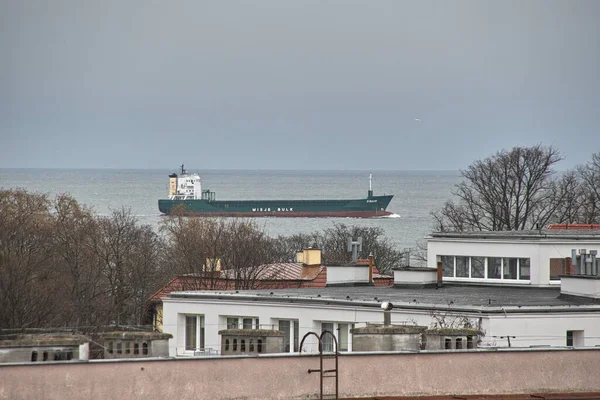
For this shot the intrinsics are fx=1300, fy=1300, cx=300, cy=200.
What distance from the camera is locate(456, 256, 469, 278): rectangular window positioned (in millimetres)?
34819

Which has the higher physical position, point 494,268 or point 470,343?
point 494,268

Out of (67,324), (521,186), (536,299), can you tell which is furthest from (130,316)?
(521,186)

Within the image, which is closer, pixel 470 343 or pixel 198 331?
pixel 470 343

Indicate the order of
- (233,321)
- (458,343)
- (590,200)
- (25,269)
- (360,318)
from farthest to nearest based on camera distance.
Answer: (590,200) < (25,269) < (233,321) < (360,318) < (458,343)

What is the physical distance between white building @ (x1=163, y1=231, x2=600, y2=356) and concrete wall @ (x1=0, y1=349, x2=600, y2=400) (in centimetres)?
417

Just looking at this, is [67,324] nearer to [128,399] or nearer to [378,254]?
[128,399]

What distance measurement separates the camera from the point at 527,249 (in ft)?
112

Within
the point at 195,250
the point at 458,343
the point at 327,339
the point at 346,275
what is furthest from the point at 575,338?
the point at 195,250

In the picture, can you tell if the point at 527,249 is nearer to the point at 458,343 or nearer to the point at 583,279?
the point at 583,279

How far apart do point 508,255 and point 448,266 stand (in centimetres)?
182

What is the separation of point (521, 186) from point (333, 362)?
283 feet

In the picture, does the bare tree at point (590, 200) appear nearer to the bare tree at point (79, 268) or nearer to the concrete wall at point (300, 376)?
the bare tree at point (79, 268)

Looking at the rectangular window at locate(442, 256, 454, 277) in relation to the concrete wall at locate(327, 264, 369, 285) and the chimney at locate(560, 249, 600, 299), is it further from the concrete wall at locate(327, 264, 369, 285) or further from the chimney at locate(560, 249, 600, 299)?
the chimney at locate(560, 249, 600, 299)

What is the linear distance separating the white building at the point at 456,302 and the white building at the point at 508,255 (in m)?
0.03
